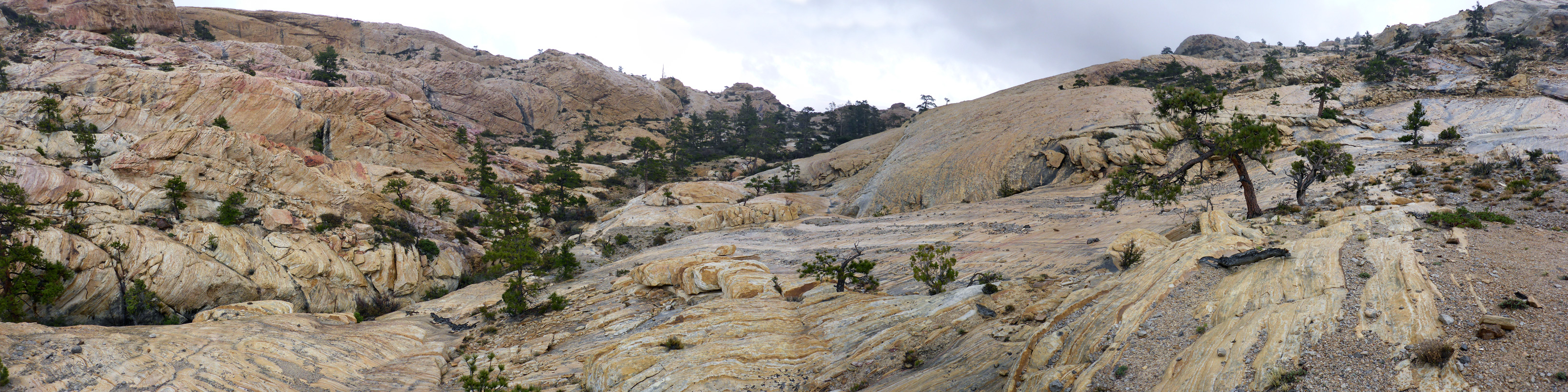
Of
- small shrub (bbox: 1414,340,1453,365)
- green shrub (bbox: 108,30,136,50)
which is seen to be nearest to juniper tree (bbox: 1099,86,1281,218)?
small shrub (bbox: 1414,340,1453,365)

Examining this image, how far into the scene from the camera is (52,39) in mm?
51125

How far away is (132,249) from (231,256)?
283 cm

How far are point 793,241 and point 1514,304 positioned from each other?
26405 millimetres

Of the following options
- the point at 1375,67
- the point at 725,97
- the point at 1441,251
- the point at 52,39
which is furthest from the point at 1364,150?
the point at 725,97

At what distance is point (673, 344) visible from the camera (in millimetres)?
13805

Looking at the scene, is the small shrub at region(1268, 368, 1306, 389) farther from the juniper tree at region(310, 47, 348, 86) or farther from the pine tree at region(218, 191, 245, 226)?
the juniper tree at region(310, 47, 348, 86)

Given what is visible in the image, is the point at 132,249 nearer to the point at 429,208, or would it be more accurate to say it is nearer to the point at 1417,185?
the point at 429,208

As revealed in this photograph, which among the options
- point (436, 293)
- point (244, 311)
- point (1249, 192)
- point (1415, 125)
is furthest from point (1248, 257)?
point (436, 293)

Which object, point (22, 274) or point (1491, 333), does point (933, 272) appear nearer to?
point (1491, 333)

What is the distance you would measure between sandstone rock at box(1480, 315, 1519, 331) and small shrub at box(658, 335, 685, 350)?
13287 millimetres

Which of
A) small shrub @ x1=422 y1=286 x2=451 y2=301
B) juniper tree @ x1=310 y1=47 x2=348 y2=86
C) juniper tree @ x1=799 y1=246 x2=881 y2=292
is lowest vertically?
small shrub @ x1=422 y1=286 x2=451 y2=301

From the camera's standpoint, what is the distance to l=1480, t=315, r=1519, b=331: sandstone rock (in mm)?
6871

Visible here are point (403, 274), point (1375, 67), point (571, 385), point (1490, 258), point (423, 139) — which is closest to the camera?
point (1490, 258)

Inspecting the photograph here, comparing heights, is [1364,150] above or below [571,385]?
above
